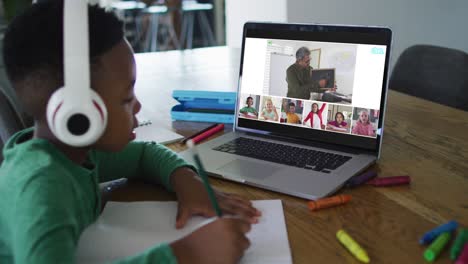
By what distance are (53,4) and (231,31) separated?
2.61 meters

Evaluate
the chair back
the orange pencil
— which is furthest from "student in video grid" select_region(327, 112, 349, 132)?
the chair back

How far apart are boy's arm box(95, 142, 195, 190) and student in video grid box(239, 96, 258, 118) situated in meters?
0.25

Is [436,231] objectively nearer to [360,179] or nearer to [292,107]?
[360,179]

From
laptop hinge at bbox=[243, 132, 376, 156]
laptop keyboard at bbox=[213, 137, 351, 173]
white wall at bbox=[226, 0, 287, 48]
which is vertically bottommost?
laptop keyboard at bbox=[213, 137, 351, 173]

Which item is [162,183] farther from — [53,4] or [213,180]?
[53,4]

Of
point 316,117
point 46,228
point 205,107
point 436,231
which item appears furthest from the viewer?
point 205,107

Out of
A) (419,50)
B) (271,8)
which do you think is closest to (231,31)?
(271,8)

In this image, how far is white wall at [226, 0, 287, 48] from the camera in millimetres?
2869

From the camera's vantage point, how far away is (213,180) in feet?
3.02

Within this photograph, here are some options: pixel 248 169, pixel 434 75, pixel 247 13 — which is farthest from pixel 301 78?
pixel 247 13

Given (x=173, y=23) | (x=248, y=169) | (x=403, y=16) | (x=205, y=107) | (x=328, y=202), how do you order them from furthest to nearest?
(x=173, y=23) → (x=403, y=16) → (x=205, y=107) → (x=248, y=169) → (x=328, y=202)

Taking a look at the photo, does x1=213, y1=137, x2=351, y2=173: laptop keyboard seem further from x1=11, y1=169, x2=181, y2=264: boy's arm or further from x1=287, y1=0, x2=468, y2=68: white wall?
x1=287, y1=0, x2=468, y2=68: white wall

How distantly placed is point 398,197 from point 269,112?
0.38 m

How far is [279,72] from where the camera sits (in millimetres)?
1076
